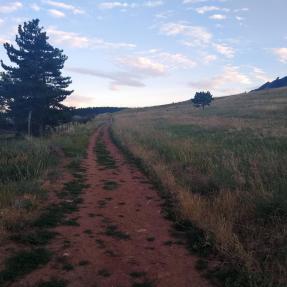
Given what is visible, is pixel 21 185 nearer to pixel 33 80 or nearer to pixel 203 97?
pixel 33 80

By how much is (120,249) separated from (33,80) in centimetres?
2420

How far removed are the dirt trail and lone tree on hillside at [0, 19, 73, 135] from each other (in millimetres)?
19948

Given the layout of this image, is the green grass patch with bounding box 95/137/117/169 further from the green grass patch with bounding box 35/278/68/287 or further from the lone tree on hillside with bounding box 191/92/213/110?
the lone tree on hillside with bounding box 191/92/213/110

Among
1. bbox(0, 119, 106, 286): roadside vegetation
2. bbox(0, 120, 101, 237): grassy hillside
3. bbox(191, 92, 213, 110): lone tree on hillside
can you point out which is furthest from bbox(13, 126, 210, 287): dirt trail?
bbox(191, 92, 213, 110): lone tree on hillside

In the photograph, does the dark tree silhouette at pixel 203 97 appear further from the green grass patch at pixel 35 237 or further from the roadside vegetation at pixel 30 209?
the green grass patch at pixel 35 237

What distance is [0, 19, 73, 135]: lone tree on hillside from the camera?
28.0 meters

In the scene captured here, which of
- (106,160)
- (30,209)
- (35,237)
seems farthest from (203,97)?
(35,237)

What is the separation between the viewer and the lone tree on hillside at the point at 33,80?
91.9 ft

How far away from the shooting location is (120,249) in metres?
6.23

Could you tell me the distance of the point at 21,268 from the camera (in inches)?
211

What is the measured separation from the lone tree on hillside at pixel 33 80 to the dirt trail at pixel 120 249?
19948mm

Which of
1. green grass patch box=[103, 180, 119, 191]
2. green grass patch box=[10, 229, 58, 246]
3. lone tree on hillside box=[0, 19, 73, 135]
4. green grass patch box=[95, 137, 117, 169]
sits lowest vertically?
green grass patch box=[10, 229, 58, 246]

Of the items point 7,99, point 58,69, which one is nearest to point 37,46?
point 58,69

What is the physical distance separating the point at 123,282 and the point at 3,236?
254 cm
